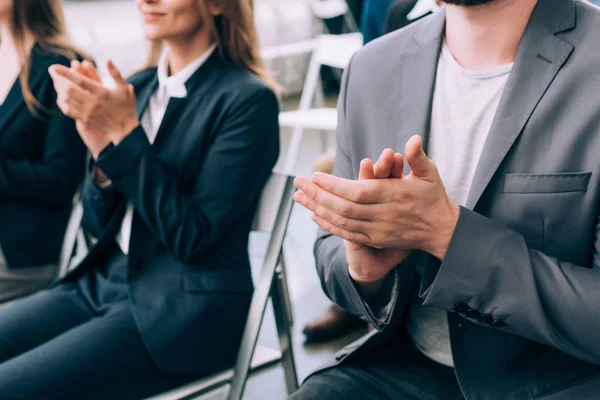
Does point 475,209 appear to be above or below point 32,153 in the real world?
above

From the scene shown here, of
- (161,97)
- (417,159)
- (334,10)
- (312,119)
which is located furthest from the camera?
(334,10)

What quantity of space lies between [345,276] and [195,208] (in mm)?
482

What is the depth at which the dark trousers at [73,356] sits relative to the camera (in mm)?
1243

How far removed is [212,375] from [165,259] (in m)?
0.28

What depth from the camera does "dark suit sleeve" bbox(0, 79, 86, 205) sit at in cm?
173

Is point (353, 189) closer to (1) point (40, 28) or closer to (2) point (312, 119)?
(1) point (40, 28)

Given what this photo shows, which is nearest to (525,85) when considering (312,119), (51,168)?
(51,168)

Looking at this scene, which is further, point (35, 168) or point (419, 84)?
point (35, 168)

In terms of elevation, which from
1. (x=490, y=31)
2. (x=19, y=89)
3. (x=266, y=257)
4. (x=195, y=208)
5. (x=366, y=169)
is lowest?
(x=266, y=257)

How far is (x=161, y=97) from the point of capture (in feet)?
5.30

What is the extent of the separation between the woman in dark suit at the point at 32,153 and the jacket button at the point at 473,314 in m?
1.28

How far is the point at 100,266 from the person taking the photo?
160 centimetres

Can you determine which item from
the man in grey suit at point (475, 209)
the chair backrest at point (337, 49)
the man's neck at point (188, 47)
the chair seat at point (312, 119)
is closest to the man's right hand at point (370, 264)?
the man in grey suit at point (475, 209)

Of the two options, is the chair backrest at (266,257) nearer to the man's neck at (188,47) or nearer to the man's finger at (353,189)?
the man's neck at (188,47)
